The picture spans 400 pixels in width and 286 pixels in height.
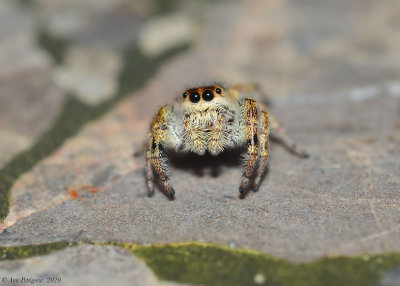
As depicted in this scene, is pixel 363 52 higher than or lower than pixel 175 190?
higher

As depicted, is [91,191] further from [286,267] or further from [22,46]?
[22,46]

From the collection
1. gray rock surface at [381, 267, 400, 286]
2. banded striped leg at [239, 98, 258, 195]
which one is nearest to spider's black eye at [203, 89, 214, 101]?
banded striped leg at [239, 98, 258, 195]

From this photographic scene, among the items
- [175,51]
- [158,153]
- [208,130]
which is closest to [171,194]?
[158,153]

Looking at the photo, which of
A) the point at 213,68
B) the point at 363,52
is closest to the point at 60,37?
the point at 213,68

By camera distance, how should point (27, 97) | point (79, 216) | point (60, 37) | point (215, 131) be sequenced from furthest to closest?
point (60, 37), point (27, 97), point (215, 131), point (79, 216)

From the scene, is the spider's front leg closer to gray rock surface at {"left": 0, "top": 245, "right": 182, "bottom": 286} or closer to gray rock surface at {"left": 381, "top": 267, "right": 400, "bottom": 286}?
gray rock surface at {"left": 0, "top": 245, "right": 182, "bottom": 286}

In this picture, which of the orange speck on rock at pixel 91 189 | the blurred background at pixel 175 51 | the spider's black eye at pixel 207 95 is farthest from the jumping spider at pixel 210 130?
the blurred background at pixel 175 51
